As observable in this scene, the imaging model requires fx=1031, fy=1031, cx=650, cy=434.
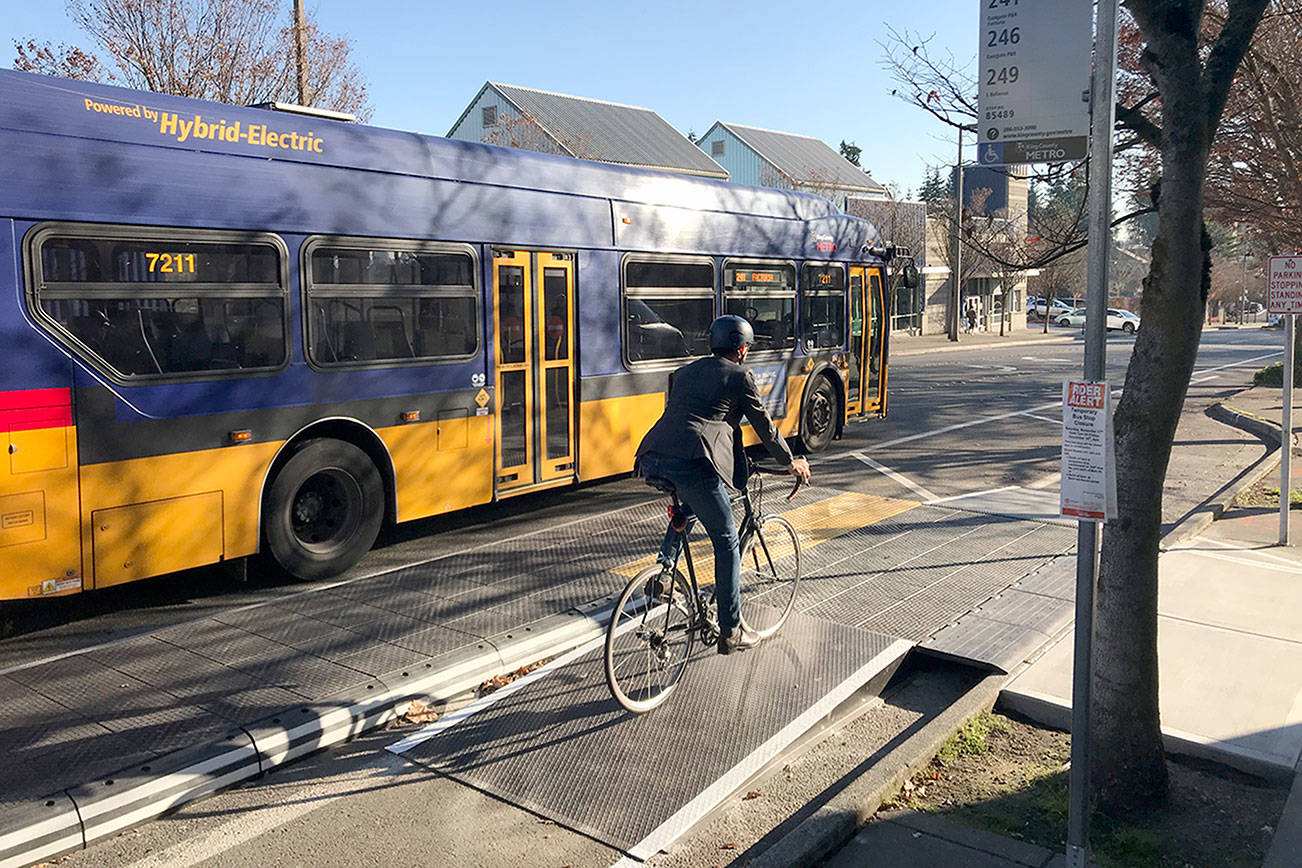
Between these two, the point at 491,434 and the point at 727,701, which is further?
the point at 491,434

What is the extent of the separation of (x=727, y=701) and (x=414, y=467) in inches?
155

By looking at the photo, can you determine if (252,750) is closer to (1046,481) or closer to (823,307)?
(1046,481)

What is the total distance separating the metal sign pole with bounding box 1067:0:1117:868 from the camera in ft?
11.5

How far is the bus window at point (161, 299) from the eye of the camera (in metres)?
6.34

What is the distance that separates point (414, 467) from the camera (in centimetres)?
855

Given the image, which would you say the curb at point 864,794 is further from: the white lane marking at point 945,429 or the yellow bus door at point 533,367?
the white lane marking at point 945,429

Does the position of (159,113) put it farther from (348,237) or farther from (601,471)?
(601,471)

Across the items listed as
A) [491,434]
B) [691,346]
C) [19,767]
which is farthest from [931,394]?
[19,767]

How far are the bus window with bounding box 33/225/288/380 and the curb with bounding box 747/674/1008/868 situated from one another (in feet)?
16.6

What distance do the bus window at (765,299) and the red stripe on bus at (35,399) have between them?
7.44 meters

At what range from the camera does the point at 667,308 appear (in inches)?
444

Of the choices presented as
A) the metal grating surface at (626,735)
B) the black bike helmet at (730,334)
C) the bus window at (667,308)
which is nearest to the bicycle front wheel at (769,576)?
the metal grating surface at (626,735)

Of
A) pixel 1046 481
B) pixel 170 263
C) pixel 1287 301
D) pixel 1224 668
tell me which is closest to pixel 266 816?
pixel 170 263

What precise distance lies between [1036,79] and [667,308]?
24.1ft
